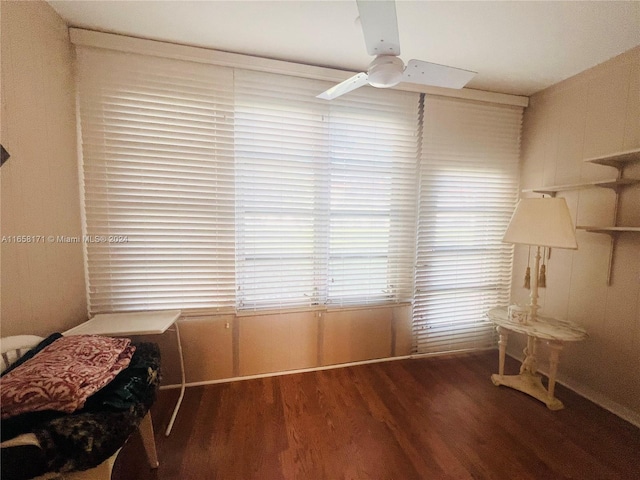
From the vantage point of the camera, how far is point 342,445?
149 cm

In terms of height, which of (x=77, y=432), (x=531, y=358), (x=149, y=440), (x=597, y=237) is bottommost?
(x=149, y=440)

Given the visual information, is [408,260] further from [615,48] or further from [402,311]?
[615,48]

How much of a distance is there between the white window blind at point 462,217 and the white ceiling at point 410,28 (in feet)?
1.62

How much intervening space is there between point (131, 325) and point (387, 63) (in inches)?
82.0

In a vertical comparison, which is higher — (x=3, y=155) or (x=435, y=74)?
(x=435, y=74)

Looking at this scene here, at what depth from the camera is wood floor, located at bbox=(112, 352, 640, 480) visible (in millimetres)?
1355

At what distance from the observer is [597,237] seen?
1.91 m

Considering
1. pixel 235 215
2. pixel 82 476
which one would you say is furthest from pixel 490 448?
pixel 235 215

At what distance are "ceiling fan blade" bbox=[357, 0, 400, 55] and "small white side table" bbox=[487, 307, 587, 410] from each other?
6.62ft

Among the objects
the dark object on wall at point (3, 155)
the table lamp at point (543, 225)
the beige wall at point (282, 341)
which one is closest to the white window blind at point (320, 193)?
the beige wall at point (282, 341)

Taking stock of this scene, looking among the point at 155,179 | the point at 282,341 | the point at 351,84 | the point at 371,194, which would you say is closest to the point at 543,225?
the point at 371,194

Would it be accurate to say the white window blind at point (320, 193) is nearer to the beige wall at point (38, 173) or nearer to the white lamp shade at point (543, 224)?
the white lamp shade at point (543, 224)

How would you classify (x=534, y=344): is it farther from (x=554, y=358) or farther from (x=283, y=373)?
(x=283, y=373)

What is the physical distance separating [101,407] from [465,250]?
280 cm
